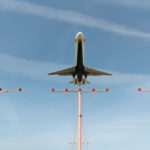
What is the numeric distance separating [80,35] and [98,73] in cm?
1365

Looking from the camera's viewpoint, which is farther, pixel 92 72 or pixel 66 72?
pixel 66 72

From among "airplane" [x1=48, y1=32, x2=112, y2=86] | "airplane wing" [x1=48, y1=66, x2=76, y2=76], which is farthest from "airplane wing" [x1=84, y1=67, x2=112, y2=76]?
"airplane wing" [x1=48, y1=66, x2=76, y2=76]

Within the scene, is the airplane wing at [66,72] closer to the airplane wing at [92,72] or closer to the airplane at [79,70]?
the airplane at [79,70]

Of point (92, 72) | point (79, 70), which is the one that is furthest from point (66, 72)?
point (92, 72)

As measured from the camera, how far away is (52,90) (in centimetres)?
2773

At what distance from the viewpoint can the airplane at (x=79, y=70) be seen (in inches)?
1693

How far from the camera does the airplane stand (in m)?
43.0

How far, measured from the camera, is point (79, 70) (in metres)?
45.8

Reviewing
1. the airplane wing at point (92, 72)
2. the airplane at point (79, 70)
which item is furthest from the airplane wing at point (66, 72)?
the airplane wing at point (92, 72)

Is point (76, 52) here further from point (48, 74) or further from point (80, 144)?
point (80, 144)

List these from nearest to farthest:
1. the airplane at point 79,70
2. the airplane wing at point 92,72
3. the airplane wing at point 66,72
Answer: the airplane at point 79,70 < the airplane wing at point 92,72 < the airplane wing at point 66,72

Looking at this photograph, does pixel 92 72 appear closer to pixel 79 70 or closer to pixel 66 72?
pixel 79 70

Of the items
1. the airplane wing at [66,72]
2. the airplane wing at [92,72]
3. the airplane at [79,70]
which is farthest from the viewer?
the airplane wing at [66,72]

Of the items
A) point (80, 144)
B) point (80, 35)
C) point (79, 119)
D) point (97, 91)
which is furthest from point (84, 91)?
point (80, 35)
